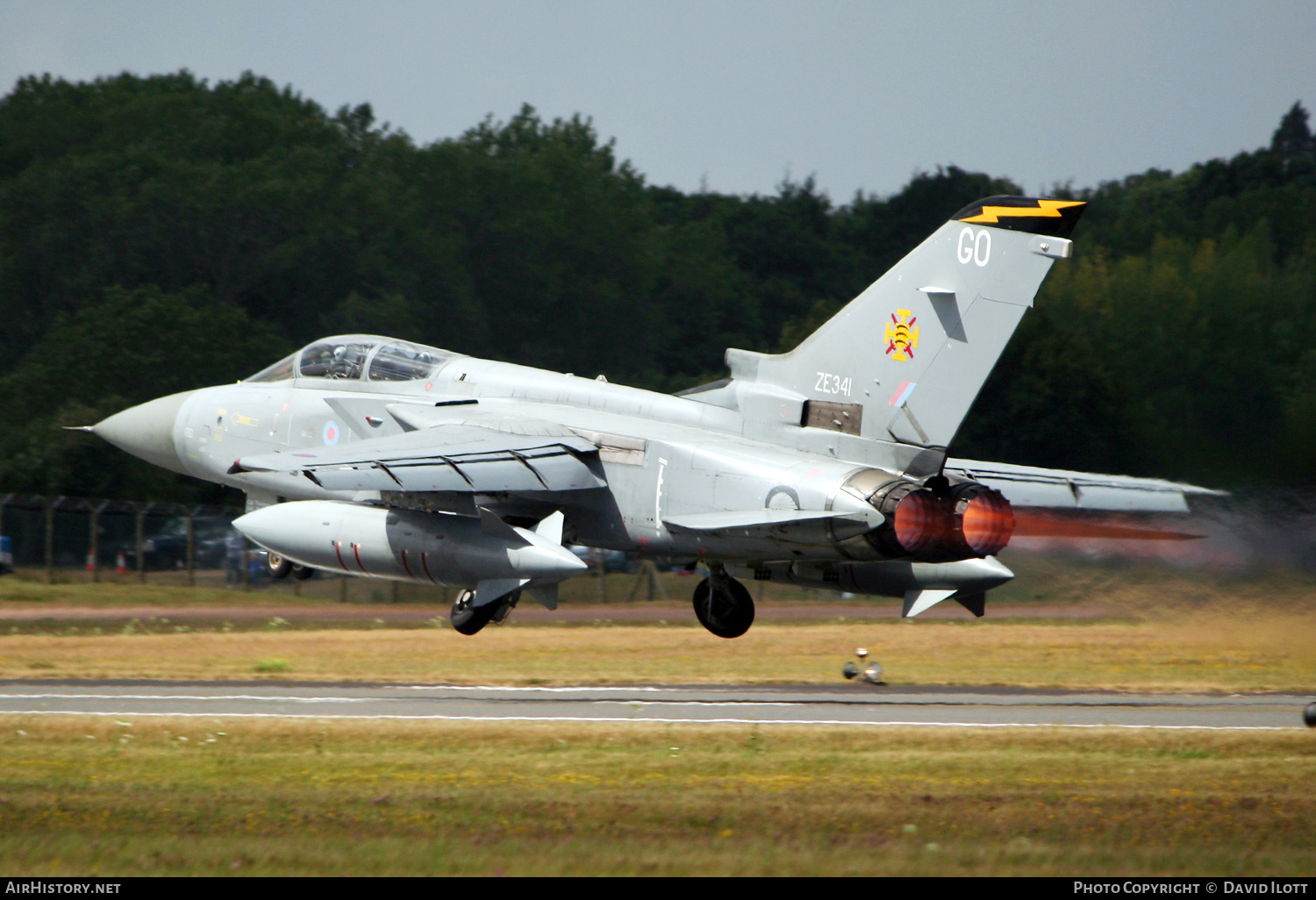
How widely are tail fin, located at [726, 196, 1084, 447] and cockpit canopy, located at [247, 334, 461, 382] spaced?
5673 millimetres

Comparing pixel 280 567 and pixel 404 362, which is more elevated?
pixel 404 362

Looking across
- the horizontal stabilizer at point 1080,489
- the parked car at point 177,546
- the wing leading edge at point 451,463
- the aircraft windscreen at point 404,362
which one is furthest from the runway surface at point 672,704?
the parked car at point 177,546

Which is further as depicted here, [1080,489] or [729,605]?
[729,605]

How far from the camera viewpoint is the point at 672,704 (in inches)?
649

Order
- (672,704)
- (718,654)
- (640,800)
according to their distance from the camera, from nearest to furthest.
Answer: (640,800)
(672,704)
(718,654)

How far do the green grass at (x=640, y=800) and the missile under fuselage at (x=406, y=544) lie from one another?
2.05 metres

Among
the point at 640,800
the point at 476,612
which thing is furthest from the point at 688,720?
the point at 640,800

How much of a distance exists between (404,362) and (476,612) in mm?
3698

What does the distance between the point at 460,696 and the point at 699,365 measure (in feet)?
177

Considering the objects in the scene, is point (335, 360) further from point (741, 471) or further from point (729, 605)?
point (741, 471)

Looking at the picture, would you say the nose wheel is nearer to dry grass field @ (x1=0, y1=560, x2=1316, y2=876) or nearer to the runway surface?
the runway surface

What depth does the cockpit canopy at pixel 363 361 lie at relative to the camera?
18.7 meters

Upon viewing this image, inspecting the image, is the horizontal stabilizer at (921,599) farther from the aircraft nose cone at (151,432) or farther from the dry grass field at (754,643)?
the aircraft nose cone at (151,432)

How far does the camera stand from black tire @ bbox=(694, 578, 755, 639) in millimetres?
18125
